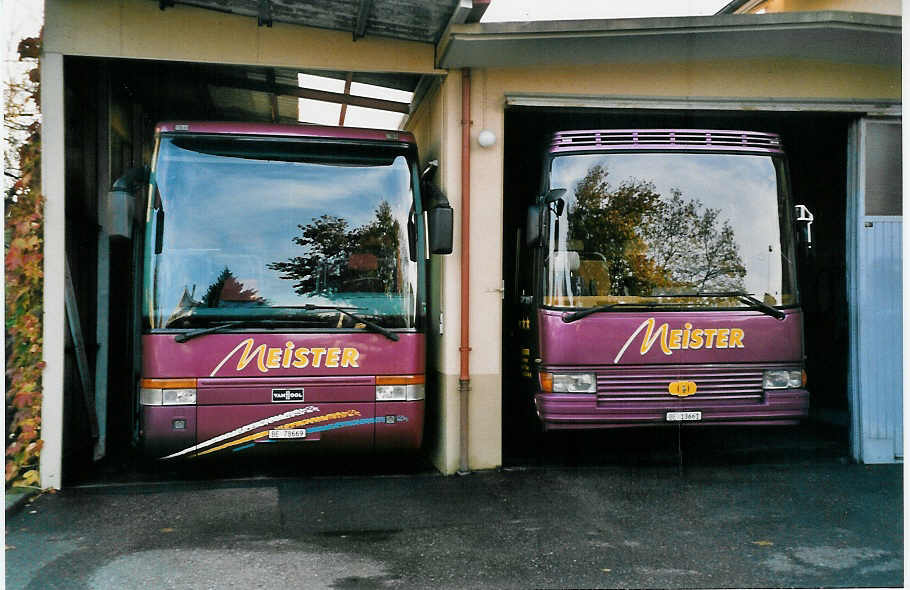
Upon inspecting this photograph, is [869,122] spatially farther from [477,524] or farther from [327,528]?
[327,528]

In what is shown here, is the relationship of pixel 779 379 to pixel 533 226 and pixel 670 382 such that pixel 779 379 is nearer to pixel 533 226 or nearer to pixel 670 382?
pixel 670 382

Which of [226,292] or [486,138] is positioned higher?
[486,138]

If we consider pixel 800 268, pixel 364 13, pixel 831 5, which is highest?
pixel 831 5

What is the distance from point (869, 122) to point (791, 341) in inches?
83.3

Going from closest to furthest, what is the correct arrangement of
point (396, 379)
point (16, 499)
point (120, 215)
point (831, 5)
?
1. point (16, 499)
2. point (120, 215)
3. point (396, 379)
4. point (831, 5)

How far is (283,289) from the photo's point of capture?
6.57 m

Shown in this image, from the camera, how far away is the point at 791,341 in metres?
6.83

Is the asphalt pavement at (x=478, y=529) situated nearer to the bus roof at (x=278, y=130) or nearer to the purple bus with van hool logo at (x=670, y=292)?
the purple bus with van hool logo at (x=670, y=292)

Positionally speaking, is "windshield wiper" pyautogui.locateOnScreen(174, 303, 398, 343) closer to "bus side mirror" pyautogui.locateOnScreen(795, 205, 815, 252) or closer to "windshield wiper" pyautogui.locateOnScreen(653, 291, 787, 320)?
"windshield wiper" pyautogui.locateOnScreen(653, 291, 787, 320)

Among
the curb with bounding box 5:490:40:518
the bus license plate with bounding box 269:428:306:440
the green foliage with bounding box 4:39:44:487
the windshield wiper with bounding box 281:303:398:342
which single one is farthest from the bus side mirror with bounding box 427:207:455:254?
the curb with bounding box 5:490:40:518

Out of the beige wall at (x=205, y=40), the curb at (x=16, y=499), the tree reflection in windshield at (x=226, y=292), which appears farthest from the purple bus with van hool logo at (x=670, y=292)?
the curb at (x=16, y=499)

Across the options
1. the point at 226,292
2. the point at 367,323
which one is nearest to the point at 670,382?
the point at 367,323

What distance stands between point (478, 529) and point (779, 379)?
9.09 ft

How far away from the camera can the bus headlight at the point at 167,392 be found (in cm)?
637
